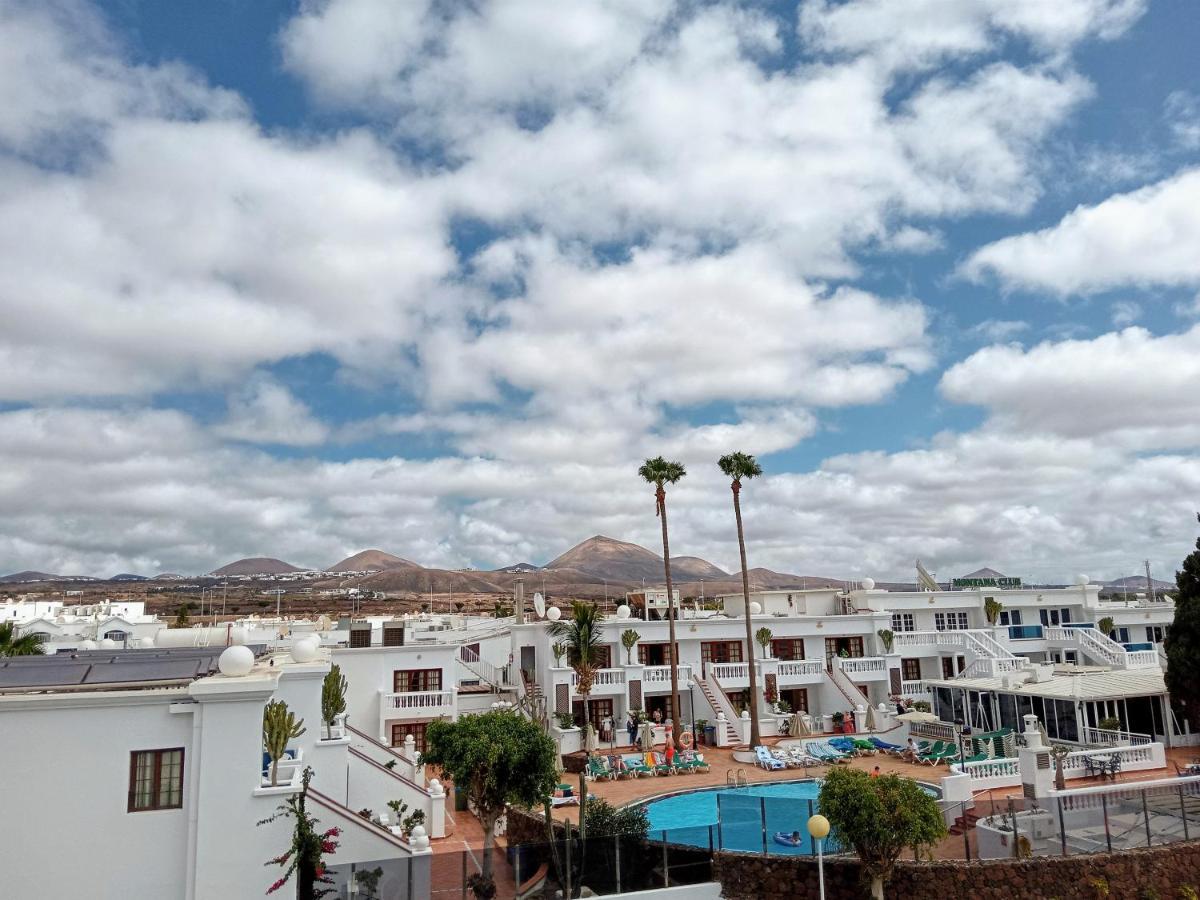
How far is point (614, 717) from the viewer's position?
Result: 37.2m

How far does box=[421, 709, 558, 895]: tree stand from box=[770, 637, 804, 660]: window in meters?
26.5

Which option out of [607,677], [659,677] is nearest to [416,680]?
[607,677]

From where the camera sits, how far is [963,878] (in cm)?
1714

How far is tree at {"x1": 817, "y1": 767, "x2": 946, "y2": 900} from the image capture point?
15.7m

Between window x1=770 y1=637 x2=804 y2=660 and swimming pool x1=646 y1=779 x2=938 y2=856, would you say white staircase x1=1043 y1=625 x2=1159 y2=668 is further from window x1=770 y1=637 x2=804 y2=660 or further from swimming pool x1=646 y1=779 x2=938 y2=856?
swimming pool x1=646 y1=779 x2=938 y2=856

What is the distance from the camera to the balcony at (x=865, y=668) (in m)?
39.5

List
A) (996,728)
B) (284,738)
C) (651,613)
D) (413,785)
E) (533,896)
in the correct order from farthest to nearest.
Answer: (651,613)
(996,728)
(413,785)
(284,738)
(533,896)

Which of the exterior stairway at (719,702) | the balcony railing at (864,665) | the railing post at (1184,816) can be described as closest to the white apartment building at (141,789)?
the railing post at (1184,816)

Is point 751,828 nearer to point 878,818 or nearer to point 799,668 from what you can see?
point 878,818

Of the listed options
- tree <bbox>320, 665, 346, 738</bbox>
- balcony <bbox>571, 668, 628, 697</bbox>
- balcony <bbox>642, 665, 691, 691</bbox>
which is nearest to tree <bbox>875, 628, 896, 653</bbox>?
balcony <bbox>642, 665, 691, 691</bbox>

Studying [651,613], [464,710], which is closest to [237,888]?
[464,710]

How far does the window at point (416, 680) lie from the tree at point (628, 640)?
8590 mm

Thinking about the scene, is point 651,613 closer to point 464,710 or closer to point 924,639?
point 464,710

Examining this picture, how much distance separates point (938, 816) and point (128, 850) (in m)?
14.5
